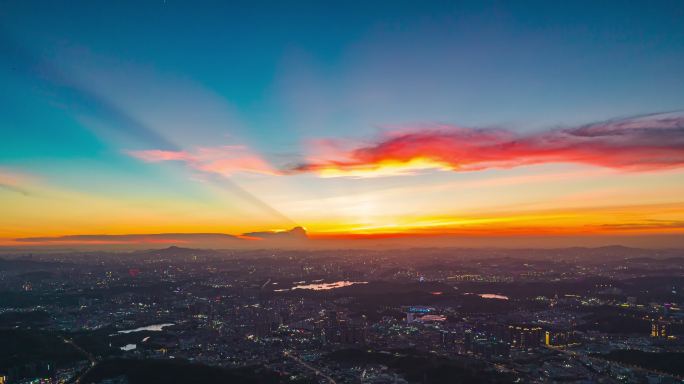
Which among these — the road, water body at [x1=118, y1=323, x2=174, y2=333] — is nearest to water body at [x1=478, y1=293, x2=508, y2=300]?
the road

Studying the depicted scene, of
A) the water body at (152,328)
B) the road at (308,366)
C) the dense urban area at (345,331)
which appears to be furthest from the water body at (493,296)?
the water body at (152,328)

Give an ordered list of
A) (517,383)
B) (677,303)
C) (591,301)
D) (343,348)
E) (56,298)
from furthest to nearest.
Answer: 1. (56,298)
2. (591,301)
3. (677,303)
4. (343,348)
5. (517,383)

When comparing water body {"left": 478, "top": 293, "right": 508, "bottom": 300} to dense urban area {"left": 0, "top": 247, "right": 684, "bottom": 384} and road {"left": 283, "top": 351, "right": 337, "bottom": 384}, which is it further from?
road {"left": 283, "top": 351, "right": 337, "bottom": 384}

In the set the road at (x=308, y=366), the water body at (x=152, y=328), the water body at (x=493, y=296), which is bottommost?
the water body at (x=493, y=296)

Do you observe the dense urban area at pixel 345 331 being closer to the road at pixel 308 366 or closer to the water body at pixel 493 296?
the road at pixel 308 366

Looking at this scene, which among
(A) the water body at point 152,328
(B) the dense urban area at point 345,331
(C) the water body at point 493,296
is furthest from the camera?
(C) the water body at point 493,296

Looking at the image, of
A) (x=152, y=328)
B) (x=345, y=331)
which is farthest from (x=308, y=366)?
(x=152, y=328)

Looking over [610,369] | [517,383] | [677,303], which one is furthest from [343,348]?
[677,303]

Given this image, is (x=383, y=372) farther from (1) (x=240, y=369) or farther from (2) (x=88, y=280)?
(2) (x=88, y=280)
